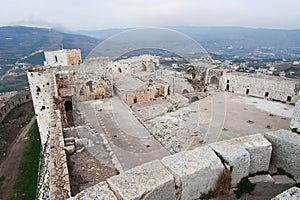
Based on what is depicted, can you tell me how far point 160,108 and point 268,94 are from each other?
379 inches

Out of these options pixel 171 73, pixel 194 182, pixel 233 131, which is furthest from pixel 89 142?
pixel 171 73

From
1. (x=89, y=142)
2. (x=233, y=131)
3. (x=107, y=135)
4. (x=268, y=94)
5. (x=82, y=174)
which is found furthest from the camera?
(x=268, y=94)

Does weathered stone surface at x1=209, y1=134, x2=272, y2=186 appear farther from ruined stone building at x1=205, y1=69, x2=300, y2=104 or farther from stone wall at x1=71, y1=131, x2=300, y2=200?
ruined stone building at x1=205, y1=69, x2=300, y2=104

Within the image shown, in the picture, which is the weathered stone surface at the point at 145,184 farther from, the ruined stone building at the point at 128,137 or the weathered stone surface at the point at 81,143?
the weathered stone surface at the point at 81,143

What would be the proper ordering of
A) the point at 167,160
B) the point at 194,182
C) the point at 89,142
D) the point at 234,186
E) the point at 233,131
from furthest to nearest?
1. the point at 233,131
2. the point at 89,142
3. the point at 234,186
4. the point at 167,160
5. the point at 194,182

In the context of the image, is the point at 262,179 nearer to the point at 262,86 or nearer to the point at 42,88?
the point at 42,88

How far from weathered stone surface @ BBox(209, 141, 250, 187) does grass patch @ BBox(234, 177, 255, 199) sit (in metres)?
0.09

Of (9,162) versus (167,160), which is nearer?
(167,160)

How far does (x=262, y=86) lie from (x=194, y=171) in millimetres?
16563

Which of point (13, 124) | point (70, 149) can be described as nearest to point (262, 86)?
point (70, 149)

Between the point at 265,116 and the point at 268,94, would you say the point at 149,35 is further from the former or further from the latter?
the point at 268,94

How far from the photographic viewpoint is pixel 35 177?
13.7 meters

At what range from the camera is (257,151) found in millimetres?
4422

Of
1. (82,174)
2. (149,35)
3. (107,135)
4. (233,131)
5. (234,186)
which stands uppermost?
(149,35)
